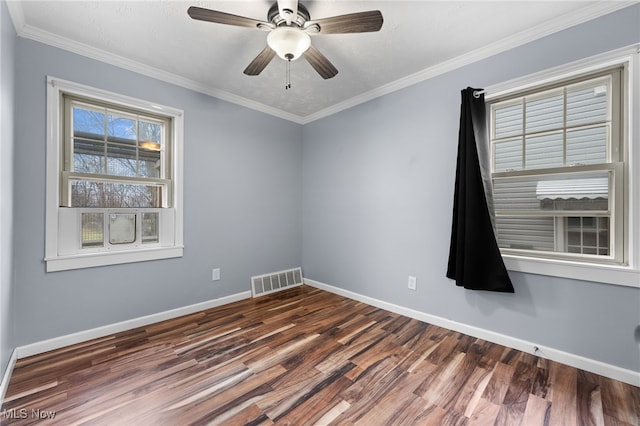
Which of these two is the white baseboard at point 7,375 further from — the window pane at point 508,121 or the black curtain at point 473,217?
the window pane at point 508,121

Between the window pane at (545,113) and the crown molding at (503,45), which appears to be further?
the window pane at (545,113)

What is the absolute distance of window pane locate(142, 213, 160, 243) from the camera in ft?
9.03

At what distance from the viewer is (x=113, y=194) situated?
2570 millimetres

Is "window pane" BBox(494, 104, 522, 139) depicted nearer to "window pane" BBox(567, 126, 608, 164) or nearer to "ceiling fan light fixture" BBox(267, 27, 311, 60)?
"window pane" BBox(567, 126, 608, 164)

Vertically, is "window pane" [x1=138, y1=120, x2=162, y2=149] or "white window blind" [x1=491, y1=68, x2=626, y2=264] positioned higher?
"window pane" [x1=138, y1=120, x2=162, y2=149]

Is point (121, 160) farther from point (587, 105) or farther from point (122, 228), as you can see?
point (587, 105)

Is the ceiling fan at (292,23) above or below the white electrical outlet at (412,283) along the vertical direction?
above

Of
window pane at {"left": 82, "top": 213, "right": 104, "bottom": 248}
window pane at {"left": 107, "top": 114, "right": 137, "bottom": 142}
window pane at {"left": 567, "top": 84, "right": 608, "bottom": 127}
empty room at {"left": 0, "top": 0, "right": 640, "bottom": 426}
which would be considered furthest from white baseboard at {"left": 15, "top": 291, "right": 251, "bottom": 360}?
window pane at {"left": 567, "top": 84, "right": 608, "bottom": 127}

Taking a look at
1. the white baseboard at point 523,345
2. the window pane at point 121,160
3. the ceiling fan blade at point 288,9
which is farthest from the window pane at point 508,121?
the window pane at point 121,160

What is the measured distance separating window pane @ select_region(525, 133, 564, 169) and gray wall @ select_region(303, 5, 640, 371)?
0.55 m

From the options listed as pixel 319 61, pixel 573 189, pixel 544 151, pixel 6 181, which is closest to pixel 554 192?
pixel 573 189

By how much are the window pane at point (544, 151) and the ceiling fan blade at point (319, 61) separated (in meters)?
1.77

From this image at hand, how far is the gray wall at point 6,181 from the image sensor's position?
5.39ft

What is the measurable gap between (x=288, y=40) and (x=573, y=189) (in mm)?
2427
